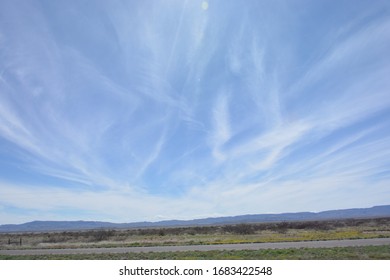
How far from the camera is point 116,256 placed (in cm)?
2280

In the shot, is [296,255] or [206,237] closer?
[296,255]

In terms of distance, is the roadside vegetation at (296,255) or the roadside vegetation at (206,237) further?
the roadside vegetation at (206,237)

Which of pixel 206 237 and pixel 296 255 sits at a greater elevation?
pixel 206 237

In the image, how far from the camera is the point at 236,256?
67.6 feet

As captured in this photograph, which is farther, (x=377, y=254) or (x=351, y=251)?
(x=351, y=251)

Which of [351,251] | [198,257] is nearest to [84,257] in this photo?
[198,257]

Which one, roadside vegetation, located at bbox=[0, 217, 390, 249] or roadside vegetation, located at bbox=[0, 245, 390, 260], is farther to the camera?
roadside vegetation, located at bbox=[0, 217, 390, 249]
